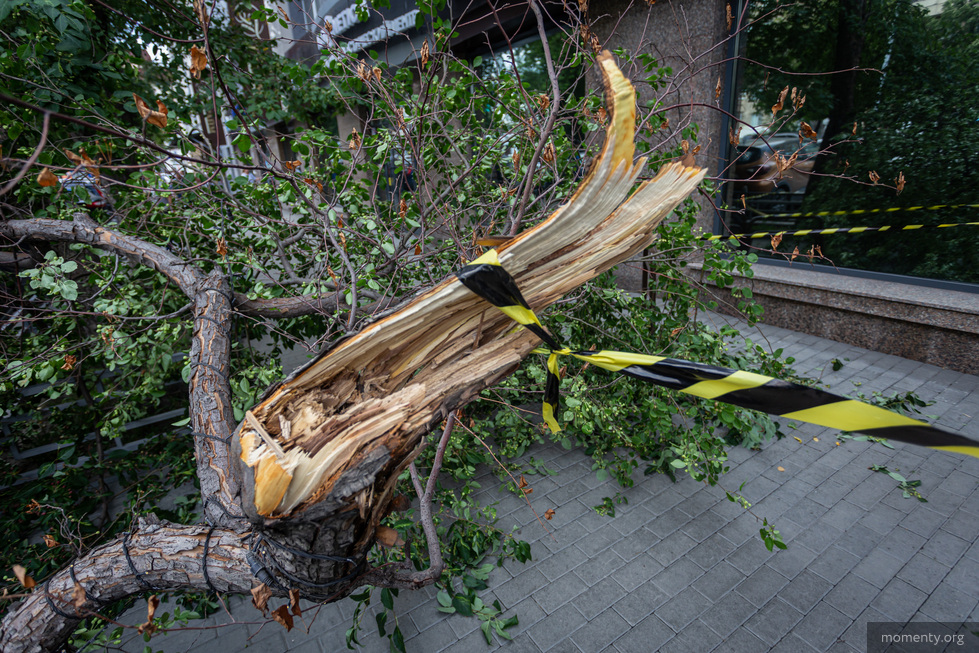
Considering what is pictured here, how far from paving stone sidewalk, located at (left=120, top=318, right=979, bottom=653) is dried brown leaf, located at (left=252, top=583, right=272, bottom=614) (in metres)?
1.07

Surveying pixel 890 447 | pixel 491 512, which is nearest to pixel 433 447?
pixel 491 512

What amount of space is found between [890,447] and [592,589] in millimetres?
2812

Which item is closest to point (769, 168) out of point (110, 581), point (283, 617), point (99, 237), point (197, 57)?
point (197, 57)

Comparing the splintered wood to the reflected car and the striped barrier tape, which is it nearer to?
the reflected car

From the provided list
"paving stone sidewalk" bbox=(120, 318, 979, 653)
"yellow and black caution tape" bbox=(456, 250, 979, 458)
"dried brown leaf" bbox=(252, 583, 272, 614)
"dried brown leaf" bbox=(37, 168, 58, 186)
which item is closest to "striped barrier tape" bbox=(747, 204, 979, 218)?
"paving stone sidewalk" bbox=(120, 318, 979, 653)

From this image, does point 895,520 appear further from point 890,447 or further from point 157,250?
point 157,250

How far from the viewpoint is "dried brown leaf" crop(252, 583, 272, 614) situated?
1506 mm

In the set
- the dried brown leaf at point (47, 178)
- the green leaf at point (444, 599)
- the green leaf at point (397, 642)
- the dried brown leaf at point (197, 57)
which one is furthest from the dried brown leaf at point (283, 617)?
the dried brown leaf at point (197, 57)

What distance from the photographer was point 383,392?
1.47 metres

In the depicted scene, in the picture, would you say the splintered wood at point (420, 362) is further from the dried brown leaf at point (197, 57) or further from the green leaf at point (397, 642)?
the dried brown leaf at point (197, 57)

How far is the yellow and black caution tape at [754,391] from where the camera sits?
3.83ft

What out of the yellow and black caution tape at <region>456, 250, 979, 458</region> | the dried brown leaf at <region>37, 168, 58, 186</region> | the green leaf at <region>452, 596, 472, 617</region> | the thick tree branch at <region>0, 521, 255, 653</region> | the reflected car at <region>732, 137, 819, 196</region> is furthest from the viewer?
the reflected car at <region>732, 137, 819, 196</region>

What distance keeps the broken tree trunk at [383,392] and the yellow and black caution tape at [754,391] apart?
0.22 feet

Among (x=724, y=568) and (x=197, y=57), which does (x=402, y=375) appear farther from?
(x=724, y=568)
